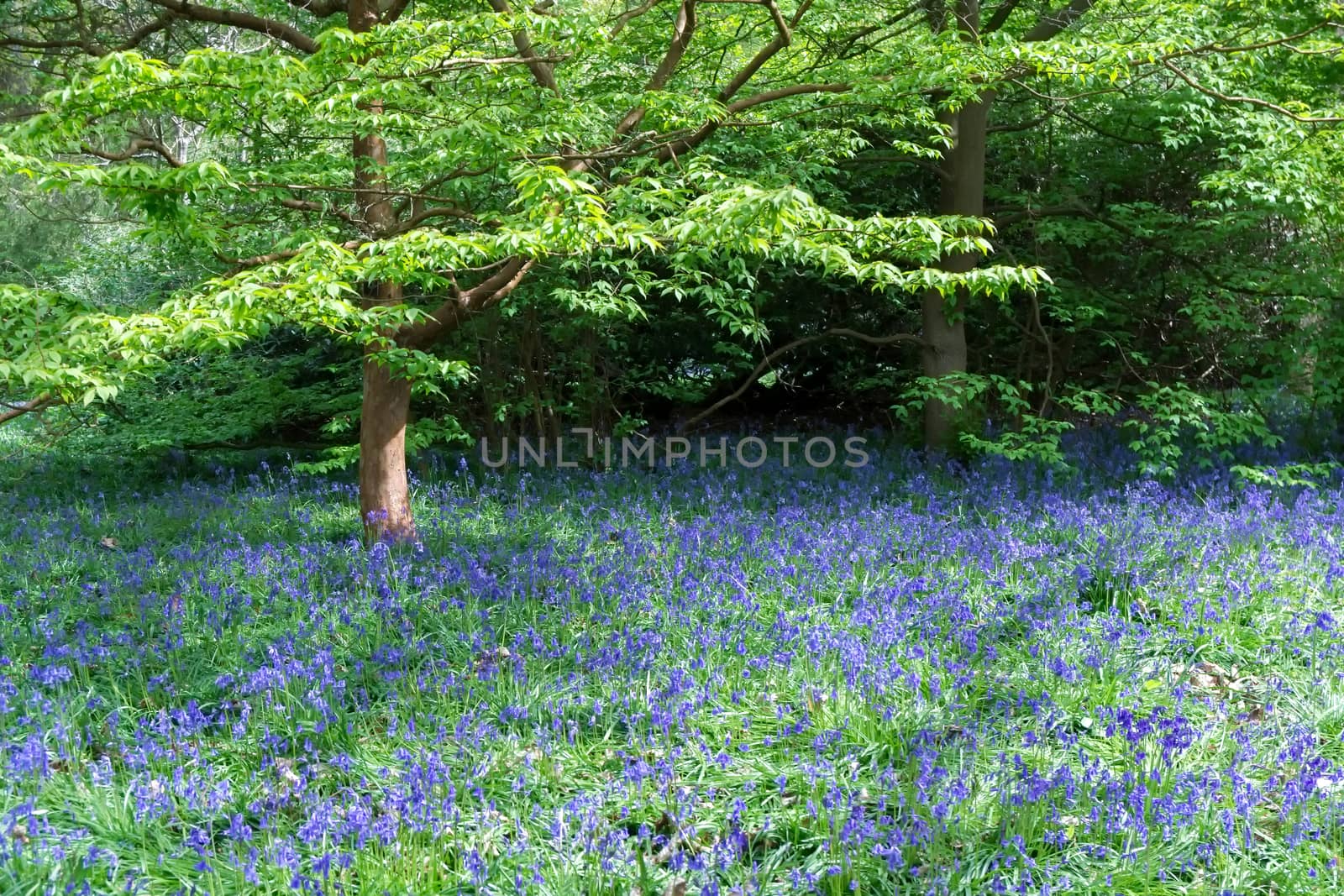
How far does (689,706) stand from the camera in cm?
373

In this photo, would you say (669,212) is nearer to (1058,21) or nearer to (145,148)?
(145,148)

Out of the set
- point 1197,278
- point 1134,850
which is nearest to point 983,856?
point 1134,850

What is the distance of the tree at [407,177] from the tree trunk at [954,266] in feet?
3.03

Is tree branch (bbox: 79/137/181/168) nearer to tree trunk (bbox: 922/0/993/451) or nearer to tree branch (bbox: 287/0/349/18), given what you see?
tree branch (bbox: 287/0/349/18)

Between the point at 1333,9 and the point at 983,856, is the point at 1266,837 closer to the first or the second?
the point at 983,856

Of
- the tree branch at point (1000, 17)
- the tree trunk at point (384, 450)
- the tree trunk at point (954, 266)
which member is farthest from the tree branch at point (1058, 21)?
the tree trunk at point (384, 450)

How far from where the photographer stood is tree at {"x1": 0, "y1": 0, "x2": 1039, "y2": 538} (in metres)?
4.07

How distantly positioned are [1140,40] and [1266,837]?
19.2 feet

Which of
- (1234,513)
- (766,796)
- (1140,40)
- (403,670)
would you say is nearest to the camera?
(766,796)

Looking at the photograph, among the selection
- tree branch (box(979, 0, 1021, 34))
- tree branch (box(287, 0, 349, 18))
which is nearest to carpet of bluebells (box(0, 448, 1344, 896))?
tree branch (box(287, 0, 349, 18))

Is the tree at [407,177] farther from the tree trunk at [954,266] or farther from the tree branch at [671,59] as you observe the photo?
the tree trunk at [954,266]

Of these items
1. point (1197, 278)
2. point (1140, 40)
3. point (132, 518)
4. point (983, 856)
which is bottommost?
point (983, 856)

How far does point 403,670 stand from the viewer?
4.20 metres

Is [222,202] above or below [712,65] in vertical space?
below
